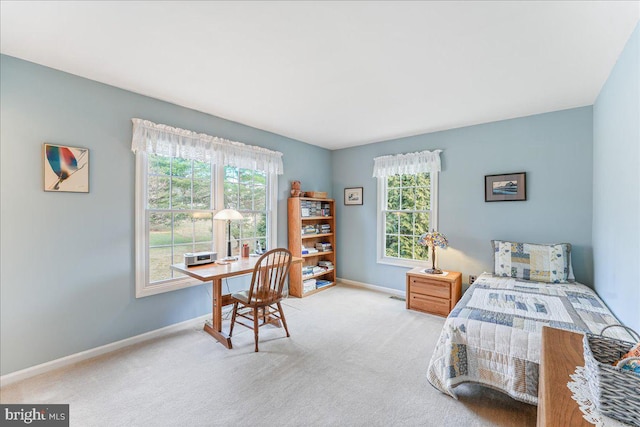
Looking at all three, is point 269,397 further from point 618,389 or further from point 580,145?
point 580,145

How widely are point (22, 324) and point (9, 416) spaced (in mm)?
660

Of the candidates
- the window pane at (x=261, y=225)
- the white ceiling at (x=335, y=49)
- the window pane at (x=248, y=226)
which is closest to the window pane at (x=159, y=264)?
the window pane at (x=248, y=226)

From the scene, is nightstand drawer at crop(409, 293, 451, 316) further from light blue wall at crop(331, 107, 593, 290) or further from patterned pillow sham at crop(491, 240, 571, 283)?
patterned pillow sham at crop(491, 240, 571, 283)

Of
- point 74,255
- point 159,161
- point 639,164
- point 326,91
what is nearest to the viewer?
point 639,164

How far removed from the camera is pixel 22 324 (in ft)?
6.98

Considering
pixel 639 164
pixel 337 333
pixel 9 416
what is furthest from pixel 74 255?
pixel 639 164

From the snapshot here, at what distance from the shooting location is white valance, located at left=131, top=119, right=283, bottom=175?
272 cm

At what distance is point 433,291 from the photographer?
11.4 ft

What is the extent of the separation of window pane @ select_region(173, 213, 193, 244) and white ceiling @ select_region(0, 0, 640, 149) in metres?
1.26

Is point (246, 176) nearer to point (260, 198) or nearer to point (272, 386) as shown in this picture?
point (260, 198)

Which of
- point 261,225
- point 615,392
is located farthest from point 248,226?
point 615,392

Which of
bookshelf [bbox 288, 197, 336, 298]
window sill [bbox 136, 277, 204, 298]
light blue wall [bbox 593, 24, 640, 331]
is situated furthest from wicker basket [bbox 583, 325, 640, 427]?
bookshelf [bbox 288, 197, 336, 298]

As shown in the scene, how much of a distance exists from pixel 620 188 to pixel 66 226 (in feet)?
14.6

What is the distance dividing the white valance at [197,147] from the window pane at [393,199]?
1.91m
